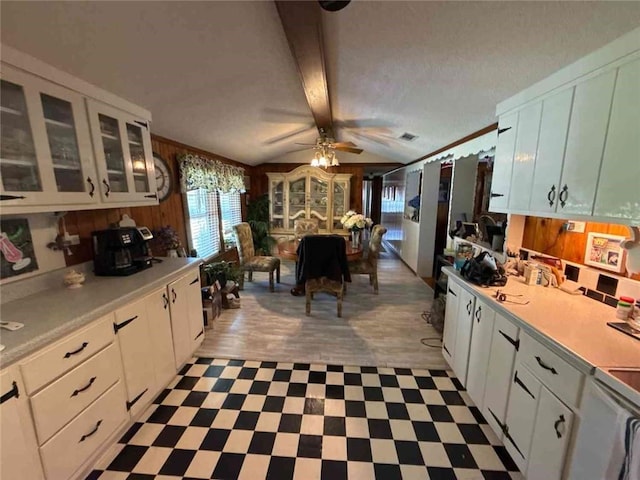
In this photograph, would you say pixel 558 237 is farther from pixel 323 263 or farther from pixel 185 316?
pixel 185 316

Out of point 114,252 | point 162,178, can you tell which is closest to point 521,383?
point 114,252

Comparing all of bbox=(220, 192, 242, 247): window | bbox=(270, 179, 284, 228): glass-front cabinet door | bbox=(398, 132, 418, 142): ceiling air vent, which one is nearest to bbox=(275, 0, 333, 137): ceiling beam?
bbox=(398, 132, 418, 142): ceiling air vent

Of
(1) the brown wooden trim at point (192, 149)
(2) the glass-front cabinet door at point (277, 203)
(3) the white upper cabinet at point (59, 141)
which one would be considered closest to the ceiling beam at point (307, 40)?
(3) the white upper cabinet at point (59, 141)

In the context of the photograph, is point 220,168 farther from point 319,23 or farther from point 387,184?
point 387,184

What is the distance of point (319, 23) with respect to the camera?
4.73ft

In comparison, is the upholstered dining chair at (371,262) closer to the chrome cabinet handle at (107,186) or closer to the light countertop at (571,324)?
the light countertop at (571,324)

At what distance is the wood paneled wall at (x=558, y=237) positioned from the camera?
160 cm

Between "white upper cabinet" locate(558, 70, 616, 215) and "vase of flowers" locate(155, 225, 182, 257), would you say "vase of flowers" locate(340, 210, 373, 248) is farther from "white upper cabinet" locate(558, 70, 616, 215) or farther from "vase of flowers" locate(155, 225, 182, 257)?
"white upper cabinet" locate(558, 70, 616, 215)

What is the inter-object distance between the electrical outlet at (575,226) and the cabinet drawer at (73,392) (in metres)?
2.91

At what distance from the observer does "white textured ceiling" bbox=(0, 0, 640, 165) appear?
1.20m

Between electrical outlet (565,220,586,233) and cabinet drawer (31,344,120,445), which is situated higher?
electrical outlet (565,220,586,233)

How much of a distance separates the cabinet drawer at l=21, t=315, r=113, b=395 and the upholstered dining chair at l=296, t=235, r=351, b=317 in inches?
75.4

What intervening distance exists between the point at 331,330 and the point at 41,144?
8.72ft

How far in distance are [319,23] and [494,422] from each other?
2.46 m
